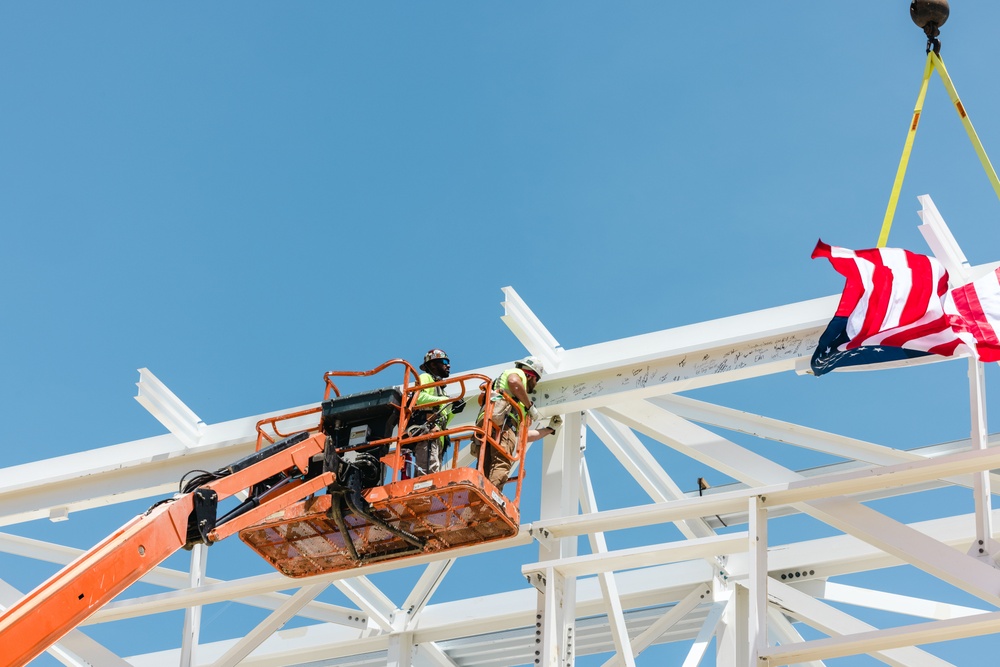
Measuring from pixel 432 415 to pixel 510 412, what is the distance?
0.78 metres

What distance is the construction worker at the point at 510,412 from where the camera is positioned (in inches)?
562

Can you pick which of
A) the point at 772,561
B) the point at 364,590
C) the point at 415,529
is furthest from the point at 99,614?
the point at 772,561

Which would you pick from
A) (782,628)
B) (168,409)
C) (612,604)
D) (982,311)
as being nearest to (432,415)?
(612,604)

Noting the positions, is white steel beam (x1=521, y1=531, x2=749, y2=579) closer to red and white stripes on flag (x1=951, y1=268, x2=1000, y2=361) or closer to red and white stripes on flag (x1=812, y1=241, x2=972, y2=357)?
red and white stripes on flag (x1=812, y1=241, x2=972, y2=357)

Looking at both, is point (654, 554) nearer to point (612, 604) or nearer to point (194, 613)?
point (612, 604)

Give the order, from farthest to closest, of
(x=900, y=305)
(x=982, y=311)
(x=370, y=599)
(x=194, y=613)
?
(x=370, y=599), (x=194, y=613), (x=900, y=305), (x=982, y=311)

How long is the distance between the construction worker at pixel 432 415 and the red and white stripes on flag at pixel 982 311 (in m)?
4.87

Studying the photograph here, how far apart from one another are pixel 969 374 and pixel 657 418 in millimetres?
3207

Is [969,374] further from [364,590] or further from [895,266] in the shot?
[364,590]

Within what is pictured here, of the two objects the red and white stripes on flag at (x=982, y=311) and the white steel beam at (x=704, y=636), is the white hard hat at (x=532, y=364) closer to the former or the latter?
the white steel beam at (x=704, y=636)

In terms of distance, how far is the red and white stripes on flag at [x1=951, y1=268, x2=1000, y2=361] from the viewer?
1329cm

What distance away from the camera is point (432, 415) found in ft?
48.0

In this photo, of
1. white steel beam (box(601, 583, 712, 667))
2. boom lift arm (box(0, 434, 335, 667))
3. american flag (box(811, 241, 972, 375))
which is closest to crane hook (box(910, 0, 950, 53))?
american flag (box(811, 241, 972, 375))

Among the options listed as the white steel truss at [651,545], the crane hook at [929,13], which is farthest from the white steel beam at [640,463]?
the crane hook at [929,13]
